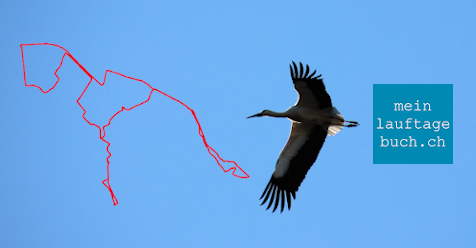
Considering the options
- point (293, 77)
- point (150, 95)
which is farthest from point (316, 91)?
point (150, 95)

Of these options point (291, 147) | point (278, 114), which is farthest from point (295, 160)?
point (278, 114)

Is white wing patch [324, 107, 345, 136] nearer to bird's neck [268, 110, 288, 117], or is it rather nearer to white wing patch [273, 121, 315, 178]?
white wing patch [273, 121, 315, 178]

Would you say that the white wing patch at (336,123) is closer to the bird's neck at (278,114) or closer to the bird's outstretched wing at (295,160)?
the bird's outstretched wing at (295,160)

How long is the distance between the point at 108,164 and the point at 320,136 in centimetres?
435

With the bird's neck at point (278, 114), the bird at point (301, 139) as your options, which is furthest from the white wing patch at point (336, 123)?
the bird's neck at point (278, 114)

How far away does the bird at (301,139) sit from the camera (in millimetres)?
9047

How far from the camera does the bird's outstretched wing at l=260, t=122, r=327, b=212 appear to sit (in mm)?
9438

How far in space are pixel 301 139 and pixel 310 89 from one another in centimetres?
135

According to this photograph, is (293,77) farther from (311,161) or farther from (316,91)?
(311,161)

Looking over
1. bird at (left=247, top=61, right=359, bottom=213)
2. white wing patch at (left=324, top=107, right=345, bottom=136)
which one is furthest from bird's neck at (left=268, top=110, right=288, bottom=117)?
white wing patch at (left=324, top=107, right=345, bottom=136)

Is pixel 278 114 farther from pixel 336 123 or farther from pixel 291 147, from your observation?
pixel 336 123

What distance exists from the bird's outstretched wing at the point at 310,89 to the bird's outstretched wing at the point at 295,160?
0.65 metres

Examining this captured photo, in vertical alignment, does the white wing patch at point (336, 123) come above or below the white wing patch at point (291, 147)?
above

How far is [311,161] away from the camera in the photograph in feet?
31.1
